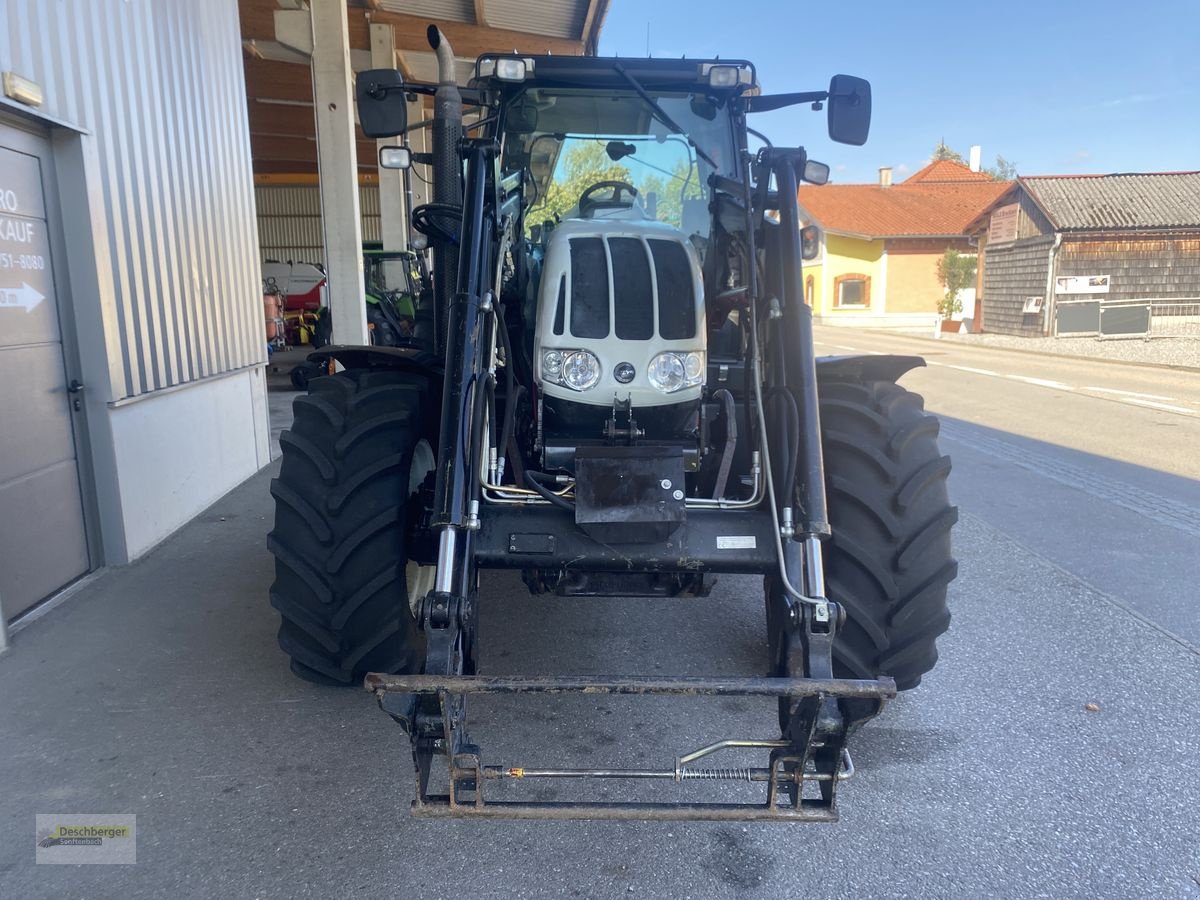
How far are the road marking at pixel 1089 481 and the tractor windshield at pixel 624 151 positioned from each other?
449 centimetres

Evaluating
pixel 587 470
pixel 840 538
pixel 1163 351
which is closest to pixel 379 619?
pixel 587 470

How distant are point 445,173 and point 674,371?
1505 mm

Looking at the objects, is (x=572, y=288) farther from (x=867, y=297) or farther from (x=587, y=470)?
(x=867, y=297)

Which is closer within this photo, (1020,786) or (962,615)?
(1020,786)

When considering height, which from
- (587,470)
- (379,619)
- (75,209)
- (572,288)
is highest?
(75,209)

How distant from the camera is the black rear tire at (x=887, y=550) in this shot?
3.05 metres

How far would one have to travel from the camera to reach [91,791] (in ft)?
9.59

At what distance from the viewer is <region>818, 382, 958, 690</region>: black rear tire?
3055 mm

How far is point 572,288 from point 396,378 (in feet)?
2.84

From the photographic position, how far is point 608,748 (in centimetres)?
321

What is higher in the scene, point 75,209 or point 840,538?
point 75,209

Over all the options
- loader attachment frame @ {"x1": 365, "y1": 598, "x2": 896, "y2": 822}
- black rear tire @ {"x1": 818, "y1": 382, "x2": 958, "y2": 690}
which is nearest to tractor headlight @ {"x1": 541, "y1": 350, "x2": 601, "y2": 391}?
black rear tire @ {"x1": 818, "y1": 382, "x2": 958, "y2": 690}

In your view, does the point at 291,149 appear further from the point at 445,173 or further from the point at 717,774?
the point at 717,774

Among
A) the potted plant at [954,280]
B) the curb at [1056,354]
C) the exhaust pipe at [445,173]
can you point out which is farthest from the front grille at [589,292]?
the potted plant at [954,280]
